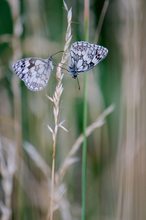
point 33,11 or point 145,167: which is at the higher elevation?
point 33,11

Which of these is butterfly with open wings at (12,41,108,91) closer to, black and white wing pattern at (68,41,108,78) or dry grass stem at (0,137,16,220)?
black and white wing pattern at (68,41,108,78)

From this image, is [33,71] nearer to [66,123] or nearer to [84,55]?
[84,55]

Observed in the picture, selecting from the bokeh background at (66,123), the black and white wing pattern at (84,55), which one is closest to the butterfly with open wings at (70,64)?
the black and white wing pattern at (84,55)

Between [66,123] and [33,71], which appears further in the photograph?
[66,123]

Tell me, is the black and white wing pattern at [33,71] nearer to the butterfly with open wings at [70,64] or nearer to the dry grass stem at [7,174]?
the butterfly with open wings at [70,64]

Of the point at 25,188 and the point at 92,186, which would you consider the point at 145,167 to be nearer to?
the point at 92,186

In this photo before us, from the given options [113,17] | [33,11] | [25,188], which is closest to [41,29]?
[33,11]

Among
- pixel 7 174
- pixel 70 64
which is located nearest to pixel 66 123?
pixel 7 174
